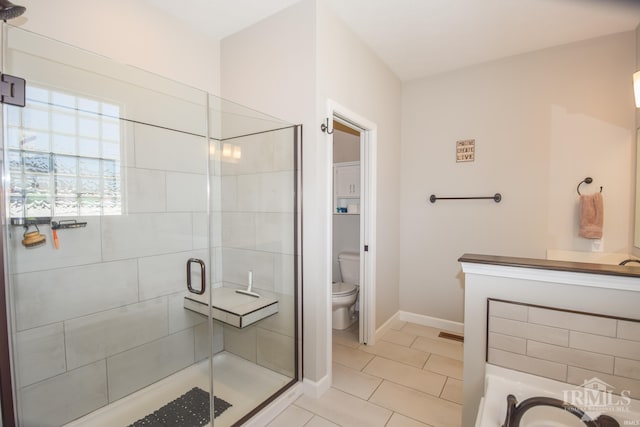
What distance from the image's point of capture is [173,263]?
214 cm

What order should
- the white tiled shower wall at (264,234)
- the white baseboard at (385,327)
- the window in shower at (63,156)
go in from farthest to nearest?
the white baseboard at (385,327) → the white tiled shower wall at (264,234) → the window in shower at (63,156)

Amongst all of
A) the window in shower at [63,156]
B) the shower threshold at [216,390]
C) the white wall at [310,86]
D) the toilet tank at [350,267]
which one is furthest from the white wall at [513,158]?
the window in shower at [63,156]

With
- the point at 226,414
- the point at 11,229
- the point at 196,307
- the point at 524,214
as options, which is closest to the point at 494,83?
the point at 524,214

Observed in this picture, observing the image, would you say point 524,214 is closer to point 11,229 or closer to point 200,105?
point 200,105

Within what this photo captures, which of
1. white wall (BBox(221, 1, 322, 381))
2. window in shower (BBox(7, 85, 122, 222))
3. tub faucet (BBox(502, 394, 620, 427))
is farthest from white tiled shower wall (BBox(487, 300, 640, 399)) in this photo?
window in shower (BBox(7, 85, 122, 222))

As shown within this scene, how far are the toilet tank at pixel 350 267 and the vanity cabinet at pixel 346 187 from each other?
522 millimetres

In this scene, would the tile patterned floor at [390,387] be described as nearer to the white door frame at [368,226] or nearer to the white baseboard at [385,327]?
the white baseboard at [385,327]

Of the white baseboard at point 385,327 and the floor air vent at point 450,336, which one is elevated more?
the white baseboard at point 385,327

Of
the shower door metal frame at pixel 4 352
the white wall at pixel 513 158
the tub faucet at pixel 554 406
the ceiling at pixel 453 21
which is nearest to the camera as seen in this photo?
the tub faucet at pixel 554 406

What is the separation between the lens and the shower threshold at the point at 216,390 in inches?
69.9

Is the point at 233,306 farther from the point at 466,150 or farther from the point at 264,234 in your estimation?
the point at 466,150

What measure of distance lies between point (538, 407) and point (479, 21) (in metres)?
2.50

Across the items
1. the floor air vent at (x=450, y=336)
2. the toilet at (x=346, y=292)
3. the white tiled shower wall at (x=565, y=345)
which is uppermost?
the white tiled shower wall at (x=565, y=345)

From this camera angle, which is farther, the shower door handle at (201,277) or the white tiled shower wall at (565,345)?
the shower door handle at (201,277)
